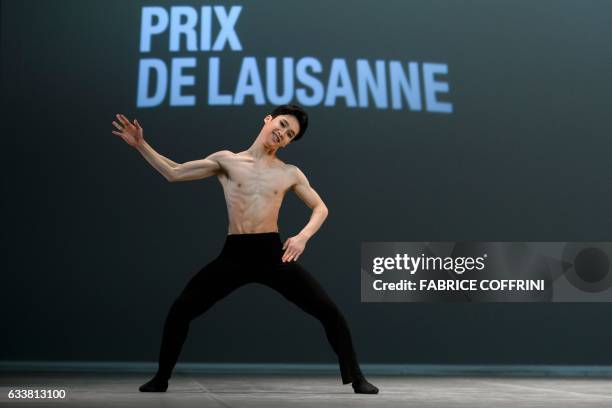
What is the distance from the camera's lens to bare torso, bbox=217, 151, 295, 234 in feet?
17.0

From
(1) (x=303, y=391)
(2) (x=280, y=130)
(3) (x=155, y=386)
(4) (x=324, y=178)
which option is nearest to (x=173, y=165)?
(2) (x=280, y=130)

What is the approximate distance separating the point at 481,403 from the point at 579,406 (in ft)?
1.52

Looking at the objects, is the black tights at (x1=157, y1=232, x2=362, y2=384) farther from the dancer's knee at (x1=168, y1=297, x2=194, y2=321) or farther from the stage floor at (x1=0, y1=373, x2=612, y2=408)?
the stage floor at (x1=0, y1=373, x2=612, y2=408)

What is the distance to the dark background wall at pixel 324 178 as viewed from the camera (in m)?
7.64

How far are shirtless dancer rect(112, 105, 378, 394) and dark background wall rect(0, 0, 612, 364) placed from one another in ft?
7.96

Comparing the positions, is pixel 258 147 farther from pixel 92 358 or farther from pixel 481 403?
pixel 92 358

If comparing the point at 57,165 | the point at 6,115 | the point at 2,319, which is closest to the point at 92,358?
the point at 2,319

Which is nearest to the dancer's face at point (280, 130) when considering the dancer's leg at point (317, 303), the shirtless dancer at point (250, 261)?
the shirtless dancer at point (250, 261)

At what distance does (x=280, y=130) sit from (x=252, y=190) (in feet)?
1.23

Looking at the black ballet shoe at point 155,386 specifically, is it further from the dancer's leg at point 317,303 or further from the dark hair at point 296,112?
the dark hair at point 296,112

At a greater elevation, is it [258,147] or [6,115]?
[6,115]

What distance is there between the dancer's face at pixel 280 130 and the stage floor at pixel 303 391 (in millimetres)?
1394

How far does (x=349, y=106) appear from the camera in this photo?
7.90m

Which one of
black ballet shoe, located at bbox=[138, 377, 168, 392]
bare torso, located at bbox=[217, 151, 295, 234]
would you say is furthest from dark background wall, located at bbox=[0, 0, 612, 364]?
black ballet shoe, located at bbox=[138, 377, 168, 392]
